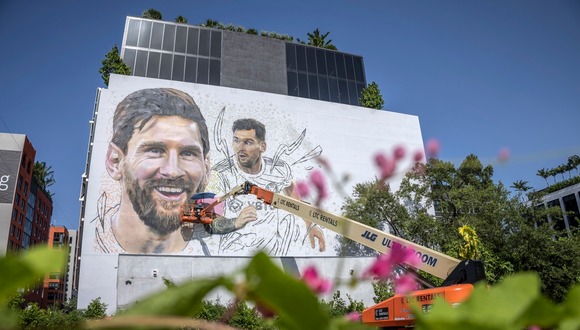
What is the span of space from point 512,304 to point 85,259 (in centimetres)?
2047

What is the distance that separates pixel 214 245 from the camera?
2044 centimetres

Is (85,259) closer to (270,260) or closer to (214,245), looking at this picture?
(214,245)

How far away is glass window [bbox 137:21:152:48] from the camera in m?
25.8

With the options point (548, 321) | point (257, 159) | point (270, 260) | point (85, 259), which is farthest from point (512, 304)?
point (257, 159)

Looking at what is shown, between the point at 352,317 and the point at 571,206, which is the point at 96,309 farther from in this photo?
the point at 571,206

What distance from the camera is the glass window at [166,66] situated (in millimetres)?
24766

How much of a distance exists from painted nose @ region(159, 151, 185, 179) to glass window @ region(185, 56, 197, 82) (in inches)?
245

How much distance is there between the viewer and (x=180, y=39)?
2644 cm

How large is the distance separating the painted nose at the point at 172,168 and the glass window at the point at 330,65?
43.4ft

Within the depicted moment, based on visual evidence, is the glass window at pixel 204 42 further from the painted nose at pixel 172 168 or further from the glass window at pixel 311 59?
the painted nose at pixel 172 168

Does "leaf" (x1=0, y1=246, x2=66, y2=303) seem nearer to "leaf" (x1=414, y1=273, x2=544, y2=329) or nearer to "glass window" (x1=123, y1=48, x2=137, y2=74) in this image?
"leaf" (x1=414, y1=273, x2=544, y2=329)

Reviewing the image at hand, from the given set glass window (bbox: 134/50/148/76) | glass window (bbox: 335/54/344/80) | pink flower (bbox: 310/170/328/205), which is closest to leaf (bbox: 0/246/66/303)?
pink flower (bbox: 310/170/328/205)

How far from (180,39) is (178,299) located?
28.2m

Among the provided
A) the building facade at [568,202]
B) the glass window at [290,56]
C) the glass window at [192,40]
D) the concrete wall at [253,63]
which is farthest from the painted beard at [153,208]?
the building facade at [568,202]
